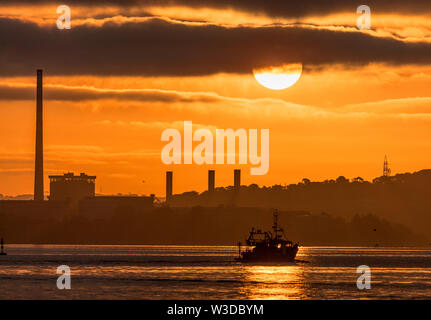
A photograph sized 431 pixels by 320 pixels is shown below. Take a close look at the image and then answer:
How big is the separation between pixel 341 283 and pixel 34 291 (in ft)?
151

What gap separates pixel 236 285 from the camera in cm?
13525

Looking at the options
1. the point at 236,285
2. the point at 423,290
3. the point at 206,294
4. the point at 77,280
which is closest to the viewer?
the point at 206,294
